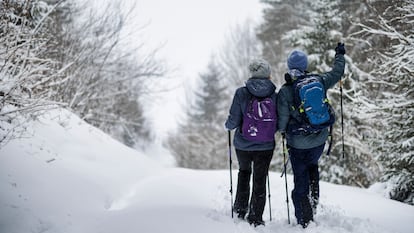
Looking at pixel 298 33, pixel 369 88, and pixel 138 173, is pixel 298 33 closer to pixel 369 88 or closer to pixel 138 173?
pixel 369 88

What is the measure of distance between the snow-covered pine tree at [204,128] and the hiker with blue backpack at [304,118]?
71.2ft

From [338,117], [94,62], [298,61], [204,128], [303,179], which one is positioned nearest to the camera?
[303,179]

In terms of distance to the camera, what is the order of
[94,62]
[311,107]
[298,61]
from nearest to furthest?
[311,107]
[298,61]
[94,62]

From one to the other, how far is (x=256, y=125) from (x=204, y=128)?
25.3 meters

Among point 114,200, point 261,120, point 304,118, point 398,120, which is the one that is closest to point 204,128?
point 398,120

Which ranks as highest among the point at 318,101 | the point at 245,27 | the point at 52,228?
the point at 245,27

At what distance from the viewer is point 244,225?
3.99m

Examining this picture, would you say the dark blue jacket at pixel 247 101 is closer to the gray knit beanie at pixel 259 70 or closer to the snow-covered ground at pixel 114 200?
the gray knit beanie at pixel 259 70

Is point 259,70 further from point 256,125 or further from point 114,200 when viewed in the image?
point 114,200

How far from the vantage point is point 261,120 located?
3.99 metres

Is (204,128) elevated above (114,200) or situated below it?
below

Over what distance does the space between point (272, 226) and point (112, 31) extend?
10.2 meters

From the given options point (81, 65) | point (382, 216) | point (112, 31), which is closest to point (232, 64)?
point (112, 31)

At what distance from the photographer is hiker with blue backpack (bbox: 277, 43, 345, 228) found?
12.5ft
